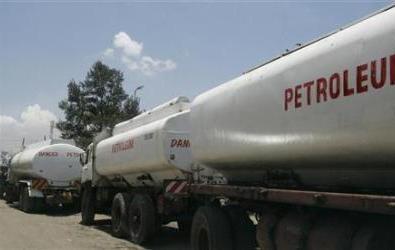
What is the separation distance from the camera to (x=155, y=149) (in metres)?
13.7

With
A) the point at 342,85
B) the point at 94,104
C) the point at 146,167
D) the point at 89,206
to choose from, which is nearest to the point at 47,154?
the point at 89,206

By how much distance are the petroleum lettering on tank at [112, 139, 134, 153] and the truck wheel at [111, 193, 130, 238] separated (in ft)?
3.99

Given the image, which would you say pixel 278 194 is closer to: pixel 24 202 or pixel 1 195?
pixel 24 202

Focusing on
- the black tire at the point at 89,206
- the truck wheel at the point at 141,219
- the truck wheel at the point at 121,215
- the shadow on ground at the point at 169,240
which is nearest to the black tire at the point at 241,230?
the shadow on ground at the point at 169,240

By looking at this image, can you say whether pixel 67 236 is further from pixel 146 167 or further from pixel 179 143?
pixel 179 143

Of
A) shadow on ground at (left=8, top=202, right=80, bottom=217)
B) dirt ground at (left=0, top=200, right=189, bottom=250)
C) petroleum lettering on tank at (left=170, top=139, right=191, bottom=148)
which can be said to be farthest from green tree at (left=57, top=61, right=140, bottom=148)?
petroleum lettering on tank at (left=170, top=139, right=191, bottom=148)

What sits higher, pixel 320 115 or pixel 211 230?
pixel 320 115

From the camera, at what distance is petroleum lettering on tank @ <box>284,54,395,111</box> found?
5.69 m

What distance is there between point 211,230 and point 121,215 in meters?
6.77

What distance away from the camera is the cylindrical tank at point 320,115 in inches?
230

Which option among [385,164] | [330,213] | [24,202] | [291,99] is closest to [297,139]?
[291,99]

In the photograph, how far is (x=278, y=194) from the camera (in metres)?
7.68

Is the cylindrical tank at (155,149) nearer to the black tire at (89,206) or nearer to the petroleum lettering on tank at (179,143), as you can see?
the petroleum lettering on tank at (179,143)

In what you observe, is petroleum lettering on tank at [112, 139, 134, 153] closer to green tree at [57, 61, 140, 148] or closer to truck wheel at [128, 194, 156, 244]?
truck wheel at [128, 194, 156, 244]
